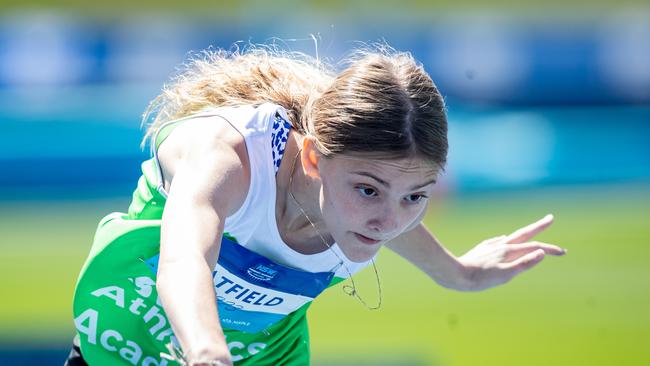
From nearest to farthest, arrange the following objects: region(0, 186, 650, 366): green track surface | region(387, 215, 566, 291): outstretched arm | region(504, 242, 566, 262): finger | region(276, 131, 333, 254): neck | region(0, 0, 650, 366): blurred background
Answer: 1. region(276, 131, 333, 254): neck
2. region(387, 215, 566, 291): outstretched arm
3. region(504, 242, 566, 262): finger
4. region(0, 186, 650, 366): green track surface
5. region(0, 0, 650, 366): blurred background

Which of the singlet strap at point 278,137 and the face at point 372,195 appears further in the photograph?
the singlet strap at point 278,137

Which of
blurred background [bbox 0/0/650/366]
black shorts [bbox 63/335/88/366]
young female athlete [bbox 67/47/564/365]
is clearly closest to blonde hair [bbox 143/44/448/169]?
young female athlete [bbox 67/47/564/365]

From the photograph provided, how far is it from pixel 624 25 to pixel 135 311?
832 centimetres

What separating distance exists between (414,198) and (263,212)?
1.17 ft

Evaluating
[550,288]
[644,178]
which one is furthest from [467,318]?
[644,178]

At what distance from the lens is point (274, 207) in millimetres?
2131

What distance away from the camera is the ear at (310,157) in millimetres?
2037

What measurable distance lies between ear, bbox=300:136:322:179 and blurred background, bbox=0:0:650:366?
158 inches

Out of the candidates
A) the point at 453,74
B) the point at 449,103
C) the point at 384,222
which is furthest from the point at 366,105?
the point at 449,103

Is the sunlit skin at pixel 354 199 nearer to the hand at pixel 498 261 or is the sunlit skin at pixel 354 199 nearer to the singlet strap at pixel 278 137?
the singlet strap at pixel 278 137

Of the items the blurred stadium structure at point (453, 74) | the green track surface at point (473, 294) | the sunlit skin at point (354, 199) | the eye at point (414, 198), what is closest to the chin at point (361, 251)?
the sunlit skin at point (354, 199)

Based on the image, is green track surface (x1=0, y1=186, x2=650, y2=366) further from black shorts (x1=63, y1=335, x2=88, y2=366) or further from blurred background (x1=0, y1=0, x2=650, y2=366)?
black shorts (x1=63, y1=335, x2=88, y2=366)

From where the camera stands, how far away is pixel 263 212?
212 centimetres

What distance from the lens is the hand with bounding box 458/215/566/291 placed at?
2709 mm
